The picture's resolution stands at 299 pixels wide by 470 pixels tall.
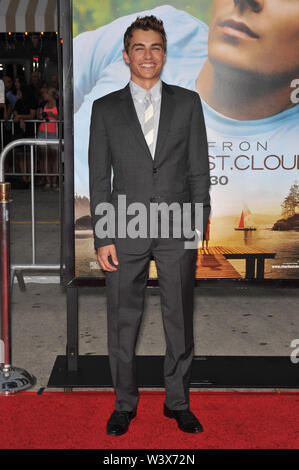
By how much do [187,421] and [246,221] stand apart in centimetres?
139

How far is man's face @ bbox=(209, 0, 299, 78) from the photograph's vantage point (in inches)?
151

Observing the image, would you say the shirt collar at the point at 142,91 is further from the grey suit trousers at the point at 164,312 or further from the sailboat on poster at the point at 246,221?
the sailboat on poster at the point at 246,221

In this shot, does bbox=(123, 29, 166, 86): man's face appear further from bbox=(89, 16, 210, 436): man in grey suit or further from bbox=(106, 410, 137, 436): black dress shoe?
bbox=(106, 410, 137, 436): black dress shoe

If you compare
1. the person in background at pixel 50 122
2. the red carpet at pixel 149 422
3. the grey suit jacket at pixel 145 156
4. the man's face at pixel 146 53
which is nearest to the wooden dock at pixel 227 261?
the red carpet at pixel 149 422

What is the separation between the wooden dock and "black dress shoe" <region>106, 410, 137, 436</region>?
112 centimetres

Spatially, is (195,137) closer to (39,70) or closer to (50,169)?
(50,169)

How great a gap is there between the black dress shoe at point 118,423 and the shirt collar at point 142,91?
165cm

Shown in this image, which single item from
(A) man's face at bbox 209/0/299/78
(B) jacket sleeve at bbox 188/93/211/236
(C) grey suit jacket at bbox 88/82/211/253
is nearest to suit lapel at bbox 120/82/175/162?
(C) grey suit jacket at bbox 88/82/211/253

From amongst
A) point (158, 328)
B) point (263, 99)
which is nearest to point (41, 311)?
point (158, 328)

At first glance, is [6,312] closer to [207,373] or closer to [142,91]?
[207,373]

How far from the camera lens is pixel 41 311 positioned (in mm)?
5840

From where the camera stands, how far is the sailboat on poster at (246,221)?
13.4 feet
